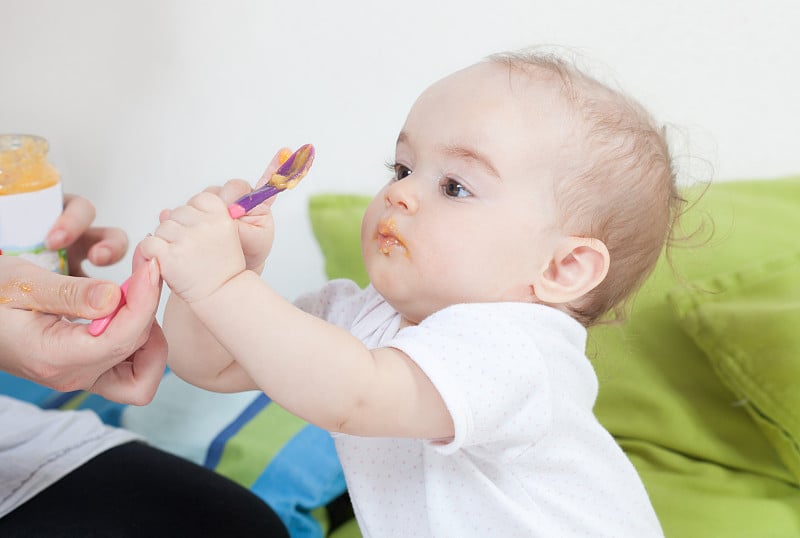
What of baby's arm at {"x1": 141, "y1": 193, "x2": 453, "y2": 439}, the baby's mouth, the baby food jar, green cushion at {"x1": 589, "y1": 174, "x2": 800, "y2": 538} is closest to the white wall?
green cushion at {"x1": 589, "y1": 174, "x2": 800, "y2": 538}

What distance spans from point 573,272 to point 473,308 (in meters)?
0.14

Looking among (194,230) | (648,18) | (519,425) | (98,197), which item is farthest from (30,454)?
(648,18)

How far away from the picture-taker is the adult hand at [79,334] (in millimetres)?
717

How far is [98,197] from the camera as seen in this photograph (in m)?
1.71

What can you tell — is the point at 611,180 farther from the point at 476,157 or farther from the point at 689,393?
the point at 689,393

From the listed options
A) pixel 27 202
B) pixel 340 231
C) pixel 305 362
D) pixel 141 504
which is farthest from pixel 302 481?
pixel 305 362

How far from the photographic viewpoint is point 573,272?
829mm

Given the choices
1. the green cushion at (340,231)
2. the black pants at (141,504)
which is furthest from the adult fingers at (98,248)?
the green cushion at (340,231)

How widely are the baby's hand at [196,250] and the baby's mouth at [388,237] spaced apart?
0.54 feet

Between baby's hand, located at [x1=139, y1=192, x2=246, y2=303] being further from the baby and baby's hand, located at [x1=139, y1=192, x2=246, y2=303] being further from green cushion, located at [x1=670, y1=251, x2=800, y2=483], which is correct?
green cushion, located at [x1=670, y1=251, x2=800, y2=483]

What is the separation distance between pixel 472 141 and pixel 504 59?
0.13 meters

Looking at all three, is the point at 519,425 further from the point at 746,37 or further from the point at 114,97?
the point at 114,97

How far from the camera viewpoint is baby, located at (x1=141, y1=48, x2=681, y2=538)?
67cm

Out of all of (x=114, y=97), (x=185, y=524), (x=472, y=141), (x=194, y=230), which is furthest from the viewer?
(x=114, y=97)
